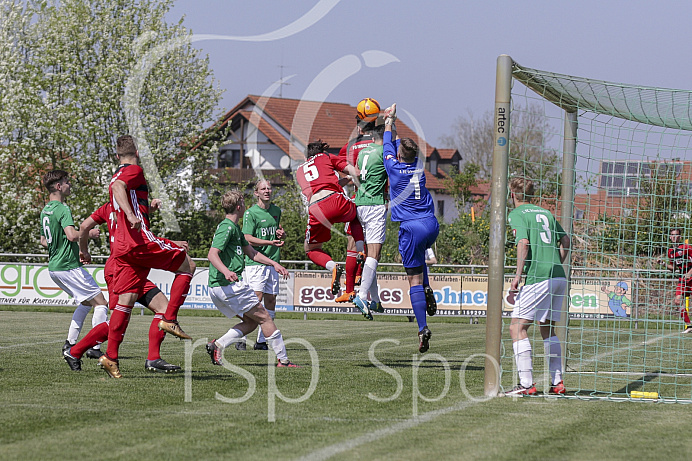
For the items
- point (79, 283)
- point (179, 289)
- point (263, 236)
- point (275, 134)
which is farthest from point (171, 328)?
point (275, 134)

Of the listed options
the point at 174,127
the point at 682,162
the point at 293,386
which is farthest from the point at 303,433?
the point at 174,127

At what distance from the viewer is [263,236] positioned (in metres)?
12.6

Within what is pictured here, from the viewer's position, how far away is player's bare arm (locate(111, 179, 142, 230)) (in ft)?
26.3

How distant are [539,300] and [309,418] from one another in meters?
2.96

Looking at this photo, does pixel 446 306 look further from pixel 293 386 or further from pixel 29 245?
pixel 29 245

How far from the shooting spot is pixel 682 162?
35.3ft

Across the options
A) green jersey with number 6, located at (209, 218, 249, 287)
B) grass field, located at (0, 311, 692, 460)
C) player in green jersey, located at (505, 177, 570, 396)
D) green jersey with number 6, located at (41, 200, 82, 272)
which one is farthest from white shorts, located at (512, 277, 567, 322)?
green jersey with number 6, located at (41, 200, 82, 272)

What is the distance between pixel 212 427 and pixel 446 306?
661 inches

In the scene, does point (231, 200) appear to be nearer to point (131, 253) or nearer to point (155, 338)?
point (131, 253)

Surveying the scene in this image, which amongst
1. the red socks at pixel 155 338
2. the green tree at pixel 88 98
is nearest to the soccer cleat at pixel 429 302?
the red socks at pixel 155 338

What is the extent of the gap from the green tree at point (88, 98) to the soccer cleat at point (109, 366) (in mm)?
25346

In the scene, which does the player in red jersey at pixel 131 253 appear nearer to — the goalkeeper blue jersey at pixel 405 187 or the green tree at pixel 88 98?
the goalkeeper blue jersey at pixel 405 187

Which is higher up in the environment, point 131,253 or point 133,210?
point 133,210

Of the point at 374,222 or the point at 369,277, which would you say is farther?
the point at 374,222
